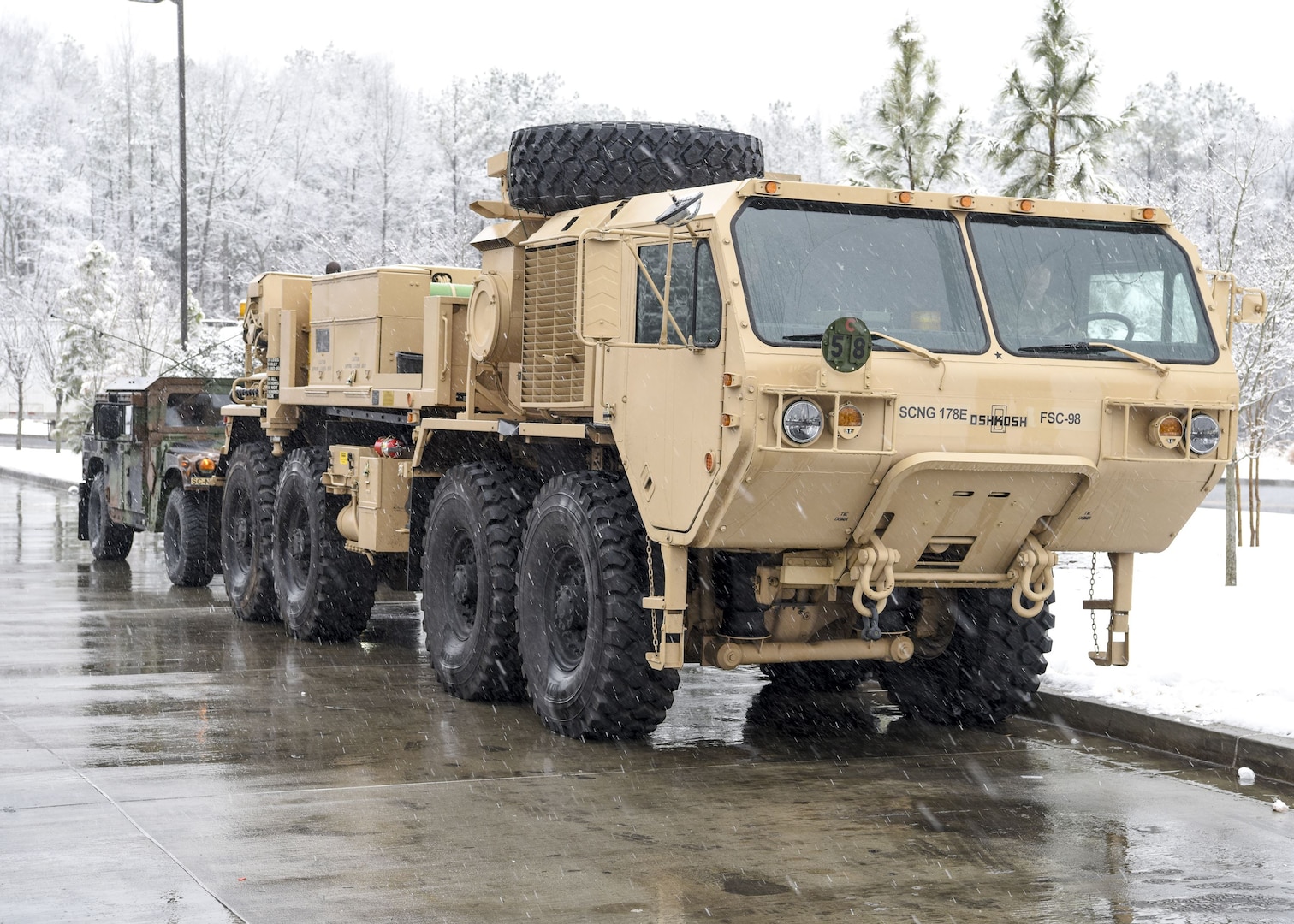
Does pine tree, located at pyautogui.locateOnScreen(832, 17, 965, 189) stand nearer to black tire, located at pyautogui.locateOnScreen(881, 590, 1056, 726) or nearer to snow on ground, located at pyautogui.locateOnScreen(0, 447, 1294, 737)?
snow on ground, located at pyautogui.locateOnScreen(0, 447, 1294, 737)

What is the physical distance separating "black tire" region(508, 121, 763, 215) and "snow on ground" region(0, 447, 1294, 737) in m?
3.57

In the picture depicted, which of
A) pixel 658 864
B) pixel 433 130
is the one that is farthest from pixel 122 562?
pixel 433 130

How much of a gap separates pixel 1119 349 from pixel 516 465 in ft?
12.7

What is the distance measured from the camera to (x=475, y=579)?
10.5 m

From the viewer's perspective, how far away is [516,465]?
10758mm

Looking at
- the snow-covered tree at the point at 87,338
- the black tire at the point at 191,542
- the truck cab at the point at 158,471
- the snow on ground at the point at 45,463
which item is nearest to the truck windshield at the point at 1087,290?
the truck cab at the point at 158,471

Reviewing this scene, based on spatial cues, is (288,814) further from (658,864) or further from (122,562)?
(122,562)

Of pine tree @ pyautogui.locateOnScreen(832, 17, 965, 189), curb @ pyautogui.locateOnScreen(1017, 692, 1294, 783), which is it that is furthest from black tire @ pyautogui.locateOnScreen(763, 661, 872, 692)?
pine tree @ pyautogui.locateOnScreen(832, 17, 965, 189)

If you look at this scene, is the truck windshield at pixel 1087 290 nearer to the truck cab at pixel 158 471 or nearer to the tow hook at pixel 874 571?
the tow hook at pixel 874 571

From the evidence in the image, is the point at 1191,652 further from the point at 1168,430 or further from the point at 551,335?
the point at 551,335

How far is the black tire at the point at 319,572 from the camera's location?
12633 millimetres

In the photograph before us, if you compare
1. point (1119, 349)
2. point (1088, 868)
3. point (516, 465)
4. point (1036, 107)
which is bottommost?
point (1088, 868)

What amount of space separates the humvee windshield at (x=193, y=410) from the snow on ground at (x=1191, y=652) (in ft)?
28.3

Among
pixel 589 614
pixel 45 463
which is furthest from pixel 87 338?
pixel 589 614
